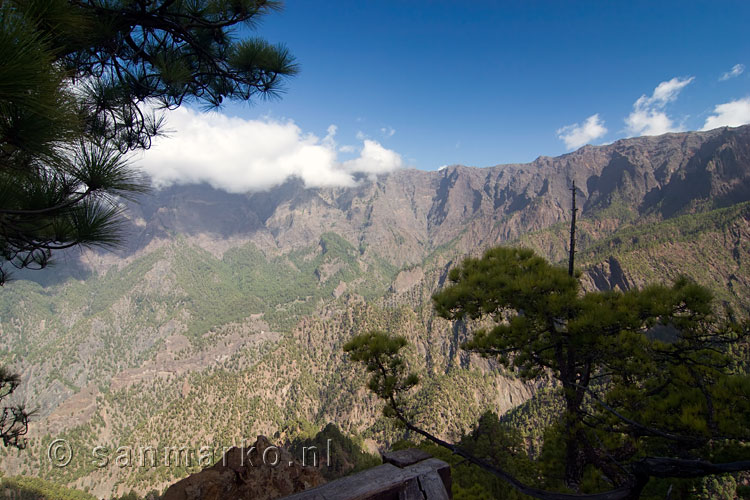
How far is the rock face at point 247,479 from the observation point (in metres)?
3.69

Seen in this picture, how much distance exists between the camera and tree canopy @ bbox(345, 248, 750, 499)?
323cm

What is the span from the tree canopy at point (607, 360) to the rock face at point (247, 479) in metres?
1.66

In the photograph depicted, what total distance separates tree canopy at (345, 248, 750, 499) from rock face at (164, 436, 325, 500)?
1.66m

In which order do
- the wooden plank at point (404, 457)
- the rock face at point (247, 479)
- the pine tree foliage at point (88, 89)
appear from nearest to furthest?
the pine tree foliage at point (88, 89)
the wooden plank at point (404, 457)
the rock face at point (247, 479)

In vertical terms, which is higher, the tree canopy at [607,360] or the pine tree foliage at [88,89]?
the pine tree foliage at [88,89]

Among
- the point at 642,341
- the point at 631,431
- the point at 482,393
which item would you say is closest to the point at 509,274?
the point at 642,341

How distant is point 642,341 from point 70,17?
23.4 feet

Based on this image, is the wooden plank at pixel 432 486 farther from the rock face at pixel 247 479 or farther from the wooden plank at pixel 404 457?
the rock face at pixel 247 479

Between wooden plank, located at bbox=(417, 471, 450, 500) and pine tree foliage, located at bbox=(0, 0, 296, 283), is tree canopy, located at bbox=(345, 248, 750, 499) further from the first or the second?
pine tree foliage, located at bbox=(0, 0, 296, 283)

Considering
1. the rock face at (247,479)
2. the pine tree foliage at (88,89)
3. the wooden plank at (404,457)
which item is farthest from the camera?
the rock face at (247,479)

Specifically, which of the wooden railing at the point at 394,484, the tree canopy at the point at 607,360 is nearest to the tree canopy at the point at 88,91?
the wooden railing at the point at 394,484

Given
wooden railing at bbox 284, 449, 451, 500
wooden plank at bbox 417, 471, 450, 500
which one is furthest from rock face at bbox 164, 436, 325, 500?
wooden plank at bbox 417, 471, 450, 500

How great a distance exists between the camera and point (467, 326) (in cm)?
11356

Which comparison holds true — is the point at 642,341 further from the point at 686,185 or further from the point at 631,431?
the point at 686,185
